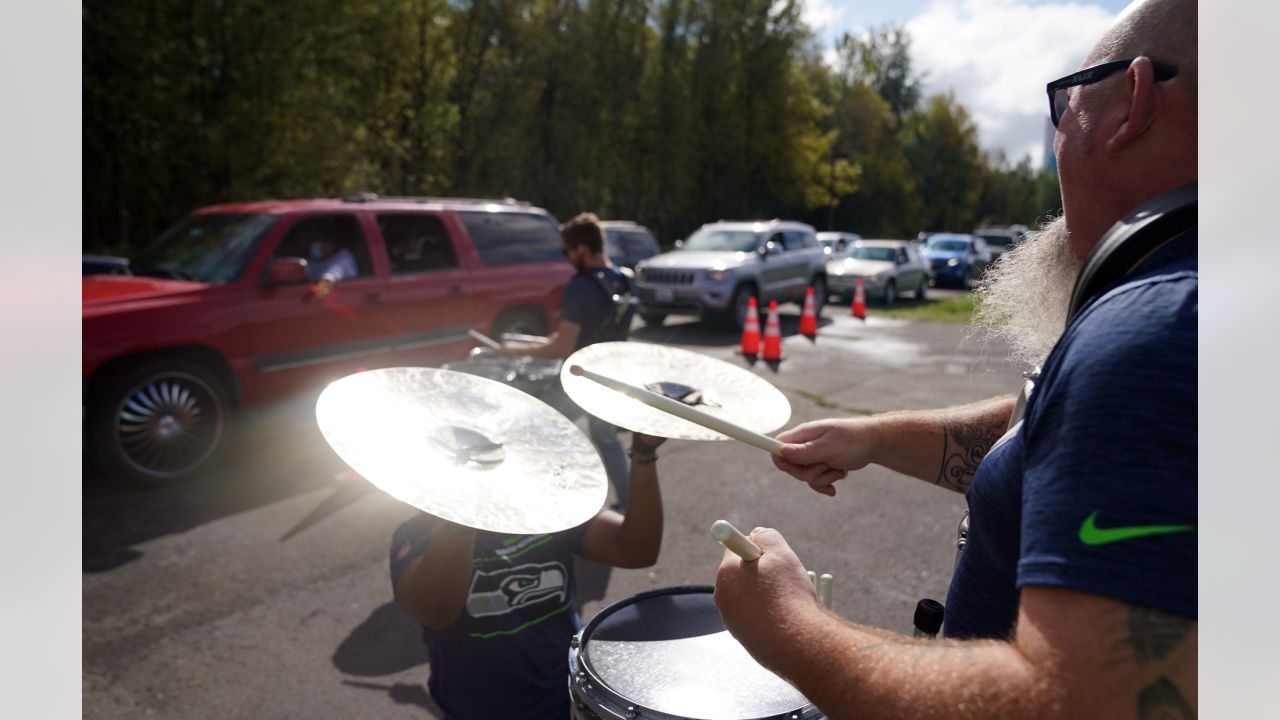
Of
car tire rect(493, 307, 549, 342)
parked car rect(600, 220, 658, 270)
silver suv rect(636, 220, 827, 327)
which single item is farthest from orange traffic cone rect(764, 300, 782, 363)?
car tire rect(493, 307, 549, 342)

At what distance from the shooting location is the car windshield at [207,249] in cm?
631

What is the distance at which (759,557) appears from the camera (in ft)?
4.17

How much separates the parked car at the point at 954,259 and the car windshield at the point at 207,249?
25645 mm

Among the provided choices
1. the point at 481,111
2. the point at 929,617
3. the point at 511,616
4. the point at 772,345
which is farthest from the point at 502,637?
the point at 481,111

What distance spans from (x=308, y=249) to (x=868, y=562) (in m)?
5.14

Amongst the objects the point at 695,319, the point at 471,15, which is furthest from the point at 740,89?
the point at 695,319

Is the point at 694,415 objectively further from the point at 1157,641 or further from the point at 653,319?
the point at 653,319

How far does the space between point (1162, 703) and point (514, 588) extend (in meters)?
1.70

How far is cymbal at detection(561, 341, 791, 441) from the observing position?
1.94 meters

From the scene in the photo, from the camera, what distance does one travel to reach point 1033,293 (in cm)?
151

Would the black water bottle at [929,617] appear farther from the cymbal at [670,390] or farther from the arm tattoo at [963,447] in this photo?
the cymbal at [670,390]

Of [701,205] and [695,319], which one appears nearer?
[695,319]

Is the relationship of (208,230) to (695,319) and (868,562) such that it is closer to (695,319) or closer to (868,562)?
(868,562)

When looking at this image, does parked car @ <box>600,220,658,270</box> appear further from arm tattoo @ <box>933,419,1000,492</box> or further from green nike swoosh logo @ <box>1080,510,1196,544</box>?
green nike swoosh logo @ <box>1080,510,1196,544</box>
